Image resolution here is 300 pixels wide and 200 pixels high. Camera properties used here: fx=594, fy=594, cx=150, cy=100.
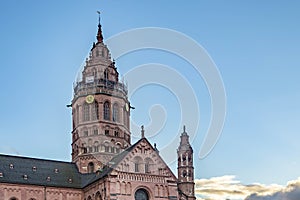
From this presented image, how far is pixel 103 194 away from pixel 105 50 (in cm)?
3518

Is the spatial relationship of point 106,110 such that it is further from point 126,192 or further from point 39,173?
point 126,192

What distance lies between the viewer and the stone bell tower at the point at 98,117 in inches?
4161

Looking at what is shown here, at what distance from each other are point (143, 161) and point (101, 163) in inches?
467

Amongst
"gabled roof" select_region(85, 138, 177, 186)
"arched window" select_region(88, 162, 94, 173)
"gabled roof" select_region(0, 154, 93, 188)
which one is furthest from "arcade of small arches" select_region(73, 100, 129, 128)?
"gabled roof" select_region(85, 138, 177, 186)

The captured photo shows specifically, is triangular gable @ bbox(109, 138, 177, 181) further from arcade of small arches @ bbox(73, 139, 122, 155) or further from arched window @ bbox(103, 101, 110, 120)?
arched window @ bbox(103, 101, 110, 120)

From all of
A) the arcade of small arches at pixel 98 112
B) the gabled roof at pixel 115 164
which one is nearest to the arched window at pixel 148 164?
the gabled roof at pixel 115 164

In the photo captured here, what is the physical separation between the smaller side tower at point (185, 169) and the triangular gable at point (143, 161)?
48.6 ft

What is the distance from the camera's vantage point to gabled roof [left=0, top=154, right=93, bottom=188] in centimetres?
9669

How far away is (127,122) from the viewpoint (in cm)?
11081

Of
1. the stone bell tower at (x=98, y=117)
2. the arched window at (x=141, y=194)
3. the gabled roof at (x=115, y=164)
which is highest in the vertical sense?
the stone bell tower at (x=98, y=117)

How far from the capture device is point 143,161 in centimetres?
9500

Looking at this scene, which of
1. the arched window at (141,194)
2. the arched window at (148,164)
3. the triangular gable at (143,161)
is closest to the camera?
the arched window at (141,194)

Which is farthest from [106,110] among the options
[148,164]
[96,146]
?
[148,164]

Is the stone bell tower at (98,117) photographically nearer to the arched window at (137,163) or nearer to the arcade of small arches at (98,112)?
the arcade of small arches at (98,112)
